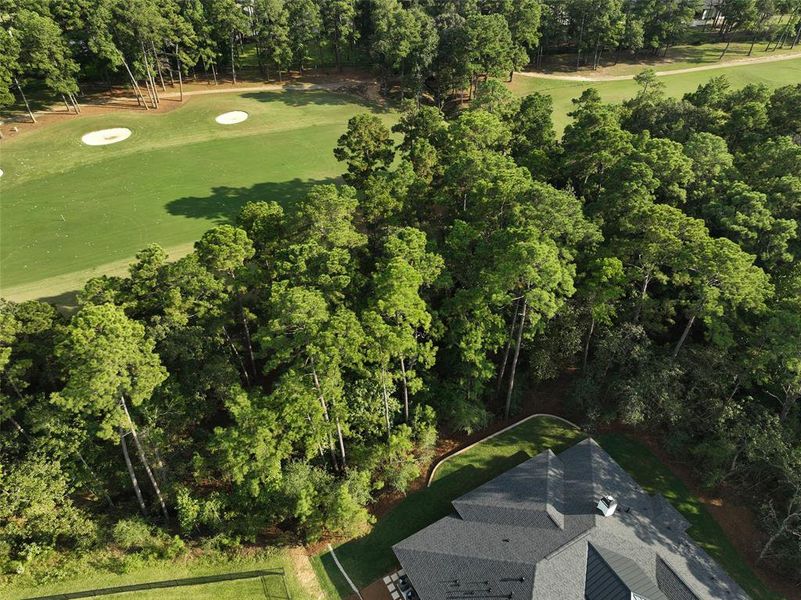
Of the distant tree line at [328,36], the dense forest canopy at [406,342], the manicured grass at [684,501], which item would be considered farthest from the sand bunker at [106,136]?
the manicured grass at [684,501]

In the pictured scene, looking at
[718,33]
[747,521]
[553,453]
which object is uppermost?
[718,33]

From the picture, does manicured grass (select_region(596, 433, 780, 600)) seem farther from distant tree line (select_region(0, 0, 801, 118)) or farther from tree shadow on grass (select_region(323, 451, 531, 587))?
distant tree line (select_region(0, 0, 801, 118))

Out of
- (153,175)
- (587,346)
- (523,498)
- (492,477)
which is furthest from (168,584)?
(153,175)

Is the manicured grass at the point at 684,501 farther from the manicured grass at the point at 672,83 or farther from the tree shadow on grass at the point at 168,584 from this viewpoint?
the manicured grass at the point at 672,83

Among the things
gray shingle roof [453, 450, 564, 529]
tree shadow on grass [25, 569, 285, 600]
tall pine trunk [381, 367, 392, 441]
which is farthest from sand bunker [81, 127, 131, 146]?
gray shingle roof [453, 450, 564, 529]

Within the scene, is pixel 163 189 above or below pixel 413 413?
above

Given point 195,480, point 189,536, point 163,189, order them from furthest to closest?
point 163,189 < point 195,480 < point 189,536

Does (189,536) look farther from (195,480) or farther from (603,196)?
(603,196)

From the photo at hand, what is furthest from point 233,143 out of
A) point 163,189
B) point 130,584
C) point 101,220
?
point 130,584
